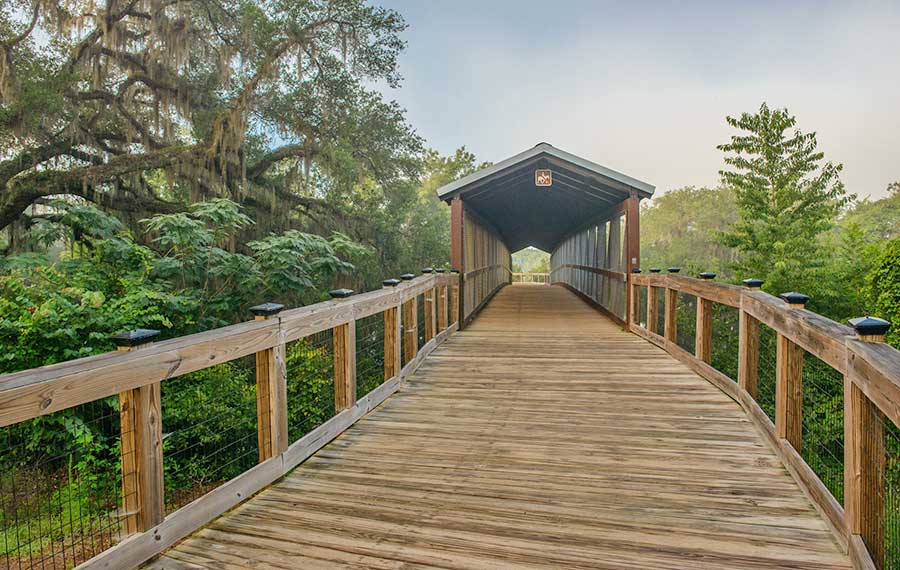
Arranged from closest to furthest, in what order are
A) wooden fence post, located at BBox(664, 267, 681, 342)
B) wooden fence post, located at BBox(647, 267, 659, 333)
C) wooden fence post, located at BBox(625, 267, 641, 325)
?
wooden fence post, located at BBox(664, 267, 681, 342)
wooden fence post, located at BBox(647, 267, 659, 333)
wooden fence post, located at BBox(625, 267, 641, 325)

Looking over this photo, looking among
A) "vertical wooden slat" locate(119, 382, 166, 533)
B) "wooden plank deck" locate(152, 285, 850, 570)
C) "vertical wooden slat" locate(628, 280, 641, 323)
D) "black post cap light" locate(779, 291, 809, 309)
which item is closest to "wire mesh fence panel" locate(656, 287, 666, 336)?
"vertical wooden slat" locate(628, 280, 641, 323)

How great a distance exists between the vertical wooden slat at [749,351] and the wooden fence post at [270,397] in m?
3.40

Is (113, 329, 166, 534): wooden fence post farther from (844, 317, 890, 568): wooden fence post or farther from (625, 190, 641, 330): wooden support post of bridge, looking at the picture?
(625, 190, 641, 330): wooden support post of bridge

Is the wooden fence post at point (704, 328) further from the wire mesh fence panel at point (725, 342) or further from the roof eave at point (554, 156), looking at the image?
the wire mesh fence panel at point (725, 342)

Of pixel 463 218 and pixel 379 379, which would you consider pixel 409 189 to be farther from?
pixel 379 379

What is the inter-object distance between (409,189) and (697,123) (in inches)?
1179

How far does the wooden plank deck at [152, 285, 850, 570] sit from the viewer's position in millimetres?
2066

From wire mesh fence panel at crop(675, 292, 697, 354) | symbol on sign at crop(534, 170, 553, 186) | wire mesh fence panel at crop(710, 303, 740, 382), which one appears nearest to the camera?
symbol on sign at crop(534, 170, 553, 186)

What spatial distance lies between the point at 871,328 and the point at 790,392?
3.45 ft

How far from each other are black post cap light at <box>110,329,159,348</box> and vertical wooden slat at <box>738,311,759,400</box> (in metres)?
3.96

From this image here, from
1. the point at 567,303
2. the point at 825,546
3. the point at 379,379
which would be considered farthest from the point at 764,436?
the point at 567,303

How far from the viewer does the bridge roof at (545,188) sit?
8219mm

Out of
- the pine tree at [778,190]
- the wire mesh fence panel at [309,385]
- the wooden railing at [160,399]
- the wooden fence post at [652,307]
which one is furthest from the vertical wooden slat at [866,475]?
the pine tree at [778,190]

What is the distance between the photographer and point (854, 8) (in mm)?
20203
